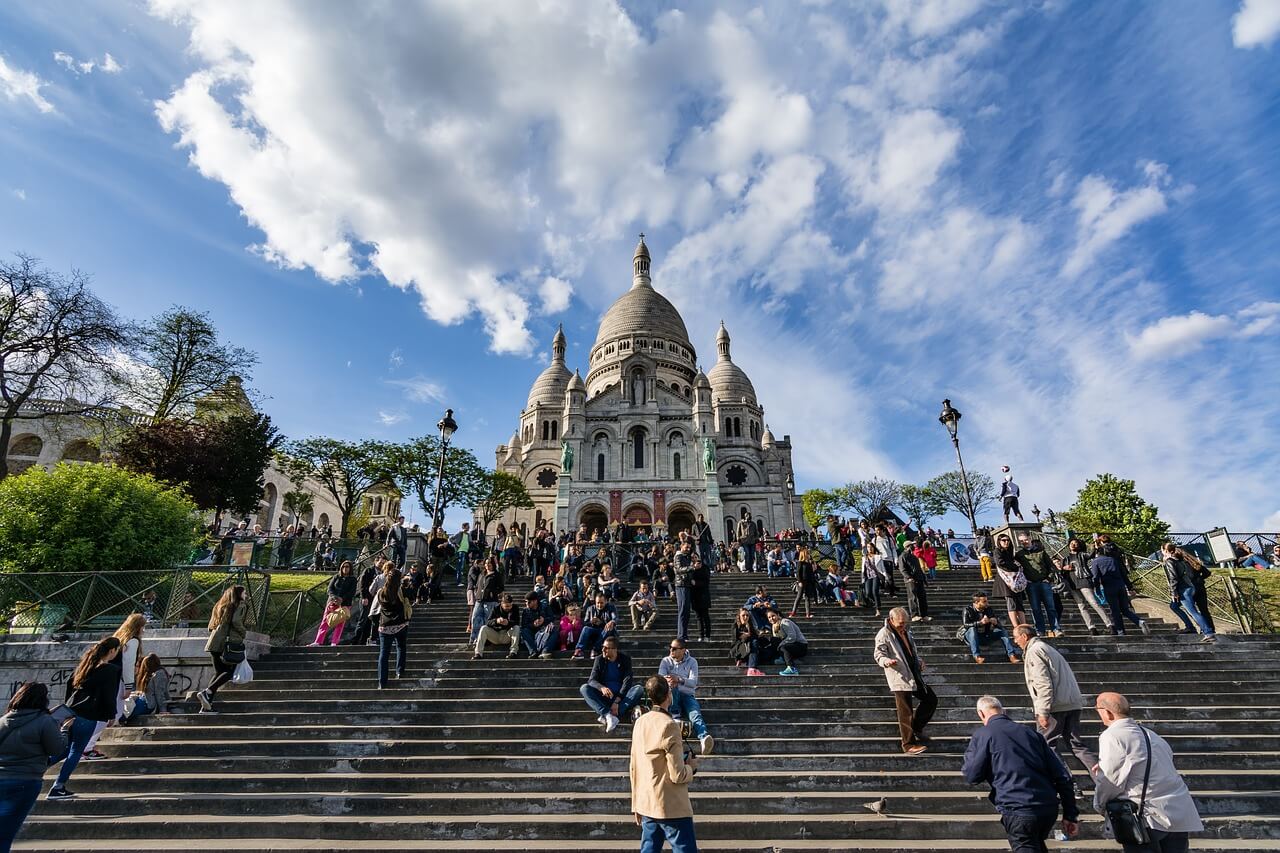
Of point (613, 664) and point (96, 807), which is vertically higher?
point (613, 664)

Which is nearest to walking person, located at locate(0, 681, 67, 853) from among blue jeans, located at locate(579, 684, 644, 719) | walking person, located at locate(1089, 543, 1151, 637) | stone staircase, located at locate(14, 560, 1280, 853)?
stone staircase, located at locate(14, 560, 1280, 853)

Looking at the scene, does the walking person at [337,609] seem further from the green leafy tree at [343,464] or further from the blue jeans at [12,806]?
the green leafy tree at [343,464]

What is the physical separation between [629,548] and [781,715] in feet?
35.6

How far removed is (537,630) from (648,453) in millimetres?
29676

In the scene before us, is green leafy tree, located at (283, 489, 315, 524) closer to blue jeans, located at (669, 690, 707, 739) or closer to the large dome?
the large dome

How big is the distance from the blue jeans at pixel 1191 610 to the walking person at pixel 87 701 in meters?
14.2

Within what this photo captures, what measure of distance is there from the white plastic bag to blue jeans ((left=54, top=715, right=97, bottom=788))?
2.59m

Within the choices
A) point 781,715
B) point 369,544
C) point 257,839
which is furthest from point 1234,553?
point 369,544

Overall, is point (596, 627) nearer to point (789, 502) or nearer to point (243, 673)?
point (243, 673)

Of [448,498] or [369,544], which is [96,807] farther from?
[448,498]

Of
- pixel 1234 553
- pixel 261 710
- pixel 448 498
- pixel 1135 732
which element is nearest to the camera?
pixel 1135 732

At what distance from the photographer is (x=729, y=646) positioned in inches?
396

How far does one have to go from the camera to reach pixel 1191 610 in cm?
972

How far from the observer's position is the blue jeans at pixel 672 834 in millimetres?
3795
